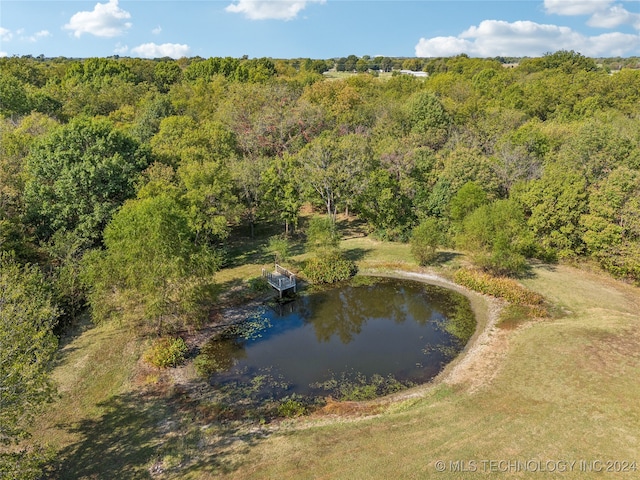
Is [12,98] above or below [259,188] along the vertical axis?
above

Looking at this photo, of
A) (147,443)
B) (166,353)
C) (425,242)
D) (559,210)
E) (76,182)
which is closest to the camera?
(147,443)

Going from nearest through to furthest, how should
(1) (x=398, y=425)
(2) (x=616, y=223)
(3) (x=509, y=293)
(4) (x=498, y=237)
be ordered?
(1) (x=398, y=425) < (3) (x=509, y=293) < (4) (x=498, y=237) < (2) (x=616, y=223)

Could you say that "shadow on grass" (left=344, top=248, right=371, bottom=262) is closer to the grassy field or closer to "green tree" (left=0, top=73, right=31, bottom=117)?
the grassy field

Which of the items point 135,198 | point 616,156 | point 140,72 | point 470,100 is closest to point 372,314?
point 135,198

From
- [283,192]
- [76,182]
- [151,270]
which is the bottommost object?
[151,270]

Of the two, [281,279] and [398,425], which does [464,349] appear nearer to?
[398,425]

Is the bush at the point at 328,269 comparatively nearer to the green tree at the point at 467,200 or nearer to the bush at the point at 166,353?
the green tree at the point at 467,200

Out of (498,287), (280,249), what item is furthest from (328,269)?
(498,287)

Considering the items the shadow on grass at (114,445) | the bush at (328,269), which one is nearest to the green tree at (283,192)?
the bush at (328,269)
